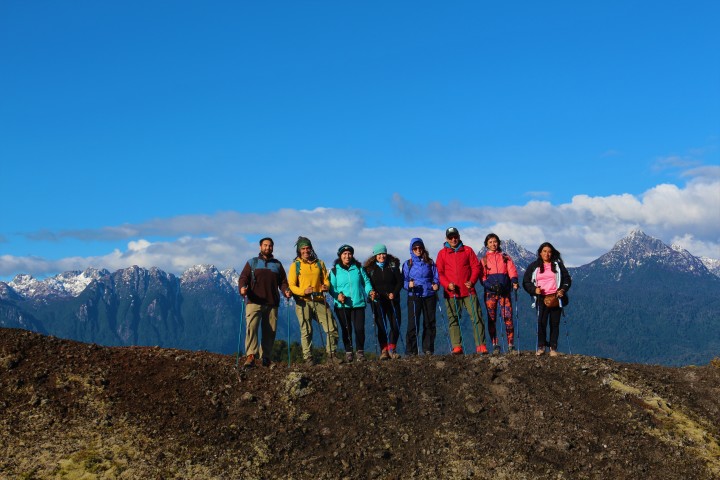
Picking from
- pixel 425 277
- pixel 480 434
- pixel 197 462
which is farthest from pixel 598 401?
pixel 197 462

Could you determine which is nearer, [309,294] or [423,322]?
[309,294]

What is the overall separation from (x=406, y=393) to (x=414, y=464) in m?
2.32

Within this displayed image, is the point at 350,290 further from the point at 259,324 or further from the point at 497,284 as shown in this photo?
the point at 497,284

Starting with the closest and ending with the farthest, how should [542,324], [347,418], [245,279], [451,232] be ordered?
[347,418] < [245,279] < [542,324] < [451,232]

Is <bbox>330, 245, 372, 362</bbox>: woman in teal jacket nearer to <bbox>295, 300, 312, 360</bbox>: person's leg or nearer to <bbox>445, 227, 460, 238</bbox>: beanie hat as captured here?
<bbox>295, 300, 312, 360</bbox>: person's leg

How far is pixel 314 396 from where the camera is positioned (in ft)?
46.4

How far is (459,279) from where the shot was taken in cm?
1723

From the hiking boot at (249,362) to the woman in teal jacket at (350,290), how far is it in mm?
2088

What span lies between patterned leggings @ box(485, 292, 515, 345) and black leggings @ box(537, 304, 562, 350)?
699 millimetres

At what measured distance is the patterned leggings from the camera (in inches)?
670

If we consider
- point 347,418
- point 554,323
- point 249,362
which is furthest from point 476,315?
point 249,362

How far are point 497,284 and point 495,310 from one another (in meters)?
0.60

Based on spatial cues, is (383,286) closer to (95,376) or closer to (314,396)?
(314,396)

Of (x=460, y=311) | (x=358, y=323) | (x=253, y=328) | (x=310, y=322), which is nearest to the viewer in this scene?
(x=253, y=328)
